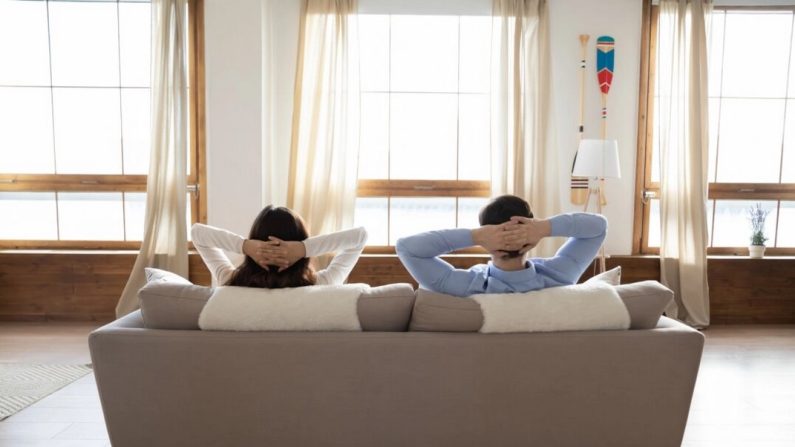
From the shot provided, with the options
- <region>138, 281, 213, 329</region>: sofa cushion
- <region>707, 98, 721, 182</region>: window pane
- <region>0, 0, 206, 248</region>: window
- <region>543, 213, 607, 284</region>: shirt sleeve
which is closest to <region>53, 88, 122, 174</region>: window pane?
<region>0, 0, 206, 248</region>: window

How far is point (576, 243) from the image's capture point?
2338mm

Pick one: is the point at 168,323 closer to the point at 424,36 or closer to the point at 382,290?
the point at 382,290

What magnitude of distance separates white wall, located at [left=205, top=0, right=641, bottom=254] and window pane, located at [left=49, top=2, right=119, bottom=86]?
91 centimetres

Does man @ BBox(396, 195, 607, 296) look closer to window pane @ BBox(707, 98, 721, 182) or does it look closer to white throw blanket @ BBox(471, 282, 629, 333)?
white throw blanket @ BBox(471, 282, 629, 333)

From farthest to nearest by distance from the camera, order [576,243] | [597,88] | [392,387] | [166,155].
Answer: [597,88]
[166,155]
[576,243]
[392,387]

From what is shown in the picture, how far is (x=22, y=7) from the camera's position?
4.90 metres

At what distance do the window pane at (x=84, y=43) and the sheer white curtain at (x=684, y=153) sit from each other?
429 centimetres

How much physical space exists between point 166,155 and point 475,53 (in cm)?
252

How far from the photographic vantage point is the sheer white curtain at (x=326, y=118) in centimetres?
470

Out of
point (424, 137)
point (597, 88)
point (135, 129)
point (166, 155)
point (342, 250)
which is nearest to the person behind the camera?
point (342, 250)

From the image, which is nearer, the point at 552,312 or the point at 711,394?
the point at 552,312

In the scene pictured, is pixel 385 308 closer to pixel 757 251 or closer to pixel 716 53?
pixel 757 251

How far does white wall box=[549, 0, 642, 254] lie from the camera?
15.8 ft

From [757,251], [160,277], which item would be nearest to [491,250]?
[160,277]
